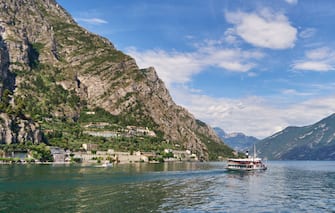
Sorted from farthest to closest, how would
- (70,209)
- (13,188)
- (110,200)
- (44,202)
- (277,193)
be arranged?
(277,193) → (13,188) → (110,200) → (44,202) → (70,209)

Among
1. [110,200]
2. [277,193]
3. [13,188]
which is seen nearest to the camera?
[110,200]

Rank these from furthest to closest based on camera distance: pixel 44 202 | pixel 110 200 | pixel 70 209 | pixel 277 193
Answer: pixel 277 193 < pixel 110 200 < pixel 44 202 < pixel 70 209

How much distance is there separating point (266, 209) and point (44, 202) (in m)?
43.2

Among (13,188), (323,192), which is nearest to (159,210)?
(13,188)

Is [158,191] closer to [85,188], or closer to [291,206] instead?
[85,188]

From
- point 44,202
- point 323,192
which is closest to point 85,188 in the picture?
point 44,202

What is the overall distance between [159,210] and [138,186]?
38544 millimetres

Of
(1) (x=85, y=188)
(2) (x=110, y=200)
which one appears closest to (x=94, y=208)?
(2) (x=110, y=200)

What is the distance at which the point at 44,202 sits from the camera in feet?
244

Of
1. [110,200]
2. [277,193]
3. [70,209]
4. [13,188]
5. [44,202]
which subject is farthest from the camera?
[277,193]

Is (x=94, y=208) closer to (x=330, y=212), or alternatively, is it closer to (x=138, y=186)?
(x=138, y=186)

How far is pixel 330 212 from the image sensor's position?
75.4 m

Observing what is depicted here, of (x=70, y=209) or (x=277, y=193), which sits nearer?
(x=70, y=209)

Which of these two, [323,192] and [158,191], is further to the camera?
[323,192]
